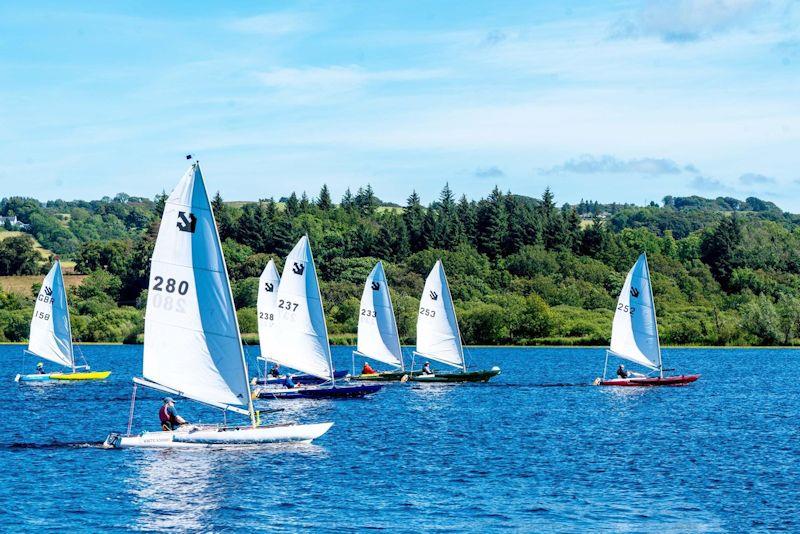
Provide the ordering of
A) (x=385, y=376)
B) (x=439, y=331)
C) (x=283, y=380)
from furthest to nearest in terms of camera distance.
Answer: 1. (x=439, y=331)
2. (x=385, y=376)
3. (x=283, y=380)

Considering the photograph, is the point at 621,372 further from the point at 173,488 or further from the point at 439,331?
the point at 173,488

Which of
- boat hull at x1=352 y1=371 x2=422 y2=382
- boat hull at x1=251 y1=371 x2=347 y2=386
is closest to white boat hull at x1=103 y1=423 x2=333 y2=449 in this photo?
boat hull at x1=251 y1=371 x2=347 y2=386

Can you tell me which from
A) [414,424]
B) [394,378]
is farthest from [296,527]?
[394,378]

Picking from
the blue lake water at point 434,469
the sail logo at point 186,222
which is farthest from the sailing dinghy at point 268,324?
the sail logo at point 186,222

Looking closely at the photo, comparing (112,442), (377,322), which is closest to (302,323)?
(377,322)

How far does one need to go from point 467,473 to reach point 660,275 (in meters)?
142

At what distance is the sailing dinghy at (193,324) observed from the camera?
148 ft

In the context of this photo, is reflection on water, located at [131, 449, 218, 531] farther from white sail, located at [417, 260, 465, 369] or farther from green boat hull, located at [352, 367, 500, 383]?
white sail, located at [417, 260, 465, 369]

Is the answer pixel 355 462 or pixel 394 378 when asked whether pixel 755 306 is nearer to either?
pixel 394 378

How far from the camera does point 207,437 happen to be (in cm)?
4709

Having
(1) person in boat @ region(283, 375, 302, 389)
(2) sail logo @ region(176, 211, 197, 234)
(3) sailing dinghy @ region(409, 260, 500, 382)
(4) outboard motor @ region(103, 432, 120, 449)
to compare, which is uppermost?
(2) sail logo @ region(176, 211, 197, 234)

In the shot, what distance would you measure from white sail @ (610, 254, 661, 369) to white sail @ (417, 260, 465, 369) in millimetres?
11818

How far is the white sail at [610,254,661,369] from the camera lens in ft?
279

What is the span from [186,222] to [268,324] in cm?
2887
